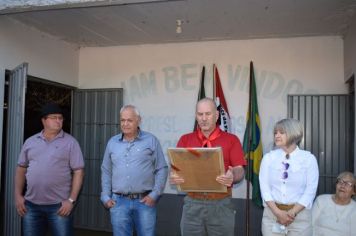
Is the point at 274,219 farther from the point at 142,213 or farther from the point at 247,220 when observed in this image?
the point at 247,220

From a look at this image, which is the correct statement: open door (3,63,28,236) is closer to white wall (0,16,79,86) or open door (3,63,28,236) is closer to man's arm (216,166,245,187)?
white wall (0,16,79,86)

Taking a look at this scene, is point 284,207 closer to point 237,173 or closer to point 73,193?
point 237,173

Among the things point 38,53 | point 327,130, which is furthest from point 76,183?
point 327,130

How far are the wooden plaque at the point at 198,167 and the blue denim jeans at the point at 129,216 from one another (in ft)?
2.01

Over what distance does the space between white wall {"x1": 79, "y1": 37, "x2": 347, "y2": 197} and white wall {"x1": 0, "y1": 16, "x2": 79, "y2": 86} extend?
299 mm

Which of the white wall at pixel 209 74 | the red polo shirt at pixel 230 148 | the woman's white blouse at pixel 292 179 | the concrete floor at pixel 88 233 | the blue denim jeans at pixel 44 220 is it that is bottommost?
the concrete floor at pixel 88 233

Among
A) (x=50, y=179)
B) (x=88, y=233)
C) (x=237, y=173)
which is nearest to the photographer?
(x=237, y=173)

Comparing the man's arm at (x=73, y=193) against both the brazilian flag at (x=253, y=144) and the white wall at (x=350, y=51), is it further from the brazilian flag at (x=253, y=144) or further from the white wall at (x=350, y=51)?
the white wall at (x=350, y=51)

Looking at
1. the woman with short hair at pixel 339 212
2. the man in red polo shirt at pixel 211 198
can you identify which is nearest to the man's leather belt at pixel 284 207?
the man in red polo shirt at pixel 211 198

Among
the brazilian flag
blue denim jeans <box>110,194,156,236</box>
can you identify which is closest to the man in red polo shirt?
blue denim jeans <box>110,194,156,236</box>

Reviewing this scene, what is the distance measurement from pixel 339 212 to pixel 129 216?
6.22 feet

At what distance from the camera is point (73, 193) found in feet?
11.2

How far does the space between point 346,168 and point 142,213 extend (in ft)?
9.96

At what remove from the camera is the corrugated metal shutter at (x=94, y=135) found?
573 centimetres
